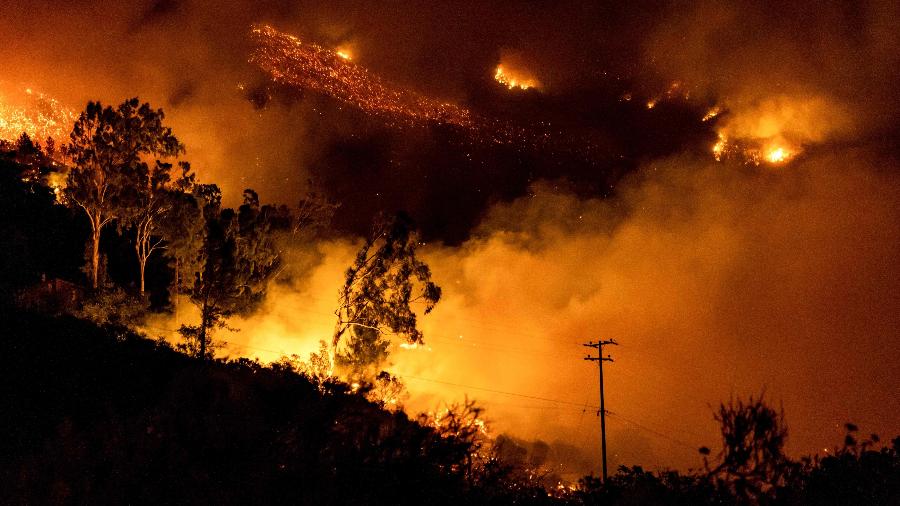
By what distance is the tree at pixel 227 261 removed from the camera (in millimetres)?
26297

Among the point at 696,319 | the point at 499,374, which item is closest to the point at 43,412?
the point at 499,374

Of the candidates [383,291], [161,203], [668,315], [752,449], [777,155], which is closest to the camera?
[752,449]

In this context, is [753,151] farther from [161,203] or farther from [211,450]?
[211,450]

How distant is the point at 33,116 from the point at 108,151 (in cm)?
2560

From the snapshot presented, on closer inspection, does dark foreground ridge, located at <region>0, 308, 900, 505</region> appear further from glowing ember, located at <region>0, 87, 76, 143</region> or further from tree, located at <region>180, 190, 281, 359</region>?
glowing ember, located at <region>0, 87, 76, 143</region>

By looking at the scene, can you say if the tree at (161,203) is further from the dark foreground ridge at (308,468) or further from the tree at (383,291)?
the dark foreground ridge at (308,468)

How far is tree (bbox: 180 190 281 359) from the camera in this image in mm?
26297

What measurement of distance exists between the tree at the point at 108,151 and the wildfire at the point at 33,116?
2173 cm

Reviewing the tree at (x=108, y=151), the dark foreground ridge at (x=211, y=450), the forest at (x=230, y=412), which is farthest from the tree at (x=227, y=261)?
the dark foreground ridge at (x=211, y=450)

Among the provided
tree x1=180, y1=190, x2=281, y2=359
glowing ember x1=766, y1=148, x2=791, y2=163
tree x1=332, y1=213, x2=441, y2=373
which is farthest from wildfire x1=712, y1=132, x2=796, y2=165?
tree x1=180, y1=190, x2=281, y2=359

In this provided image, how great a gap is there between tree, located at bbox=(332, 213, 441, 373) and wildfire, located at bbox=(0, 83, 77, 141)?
32659 mm

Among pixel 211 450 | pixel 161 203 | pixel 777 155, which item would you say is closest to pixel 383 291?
pixel 161 203

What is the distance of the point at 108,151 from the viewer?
1110 inches

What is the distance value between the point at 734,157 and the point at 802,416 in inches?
1143
